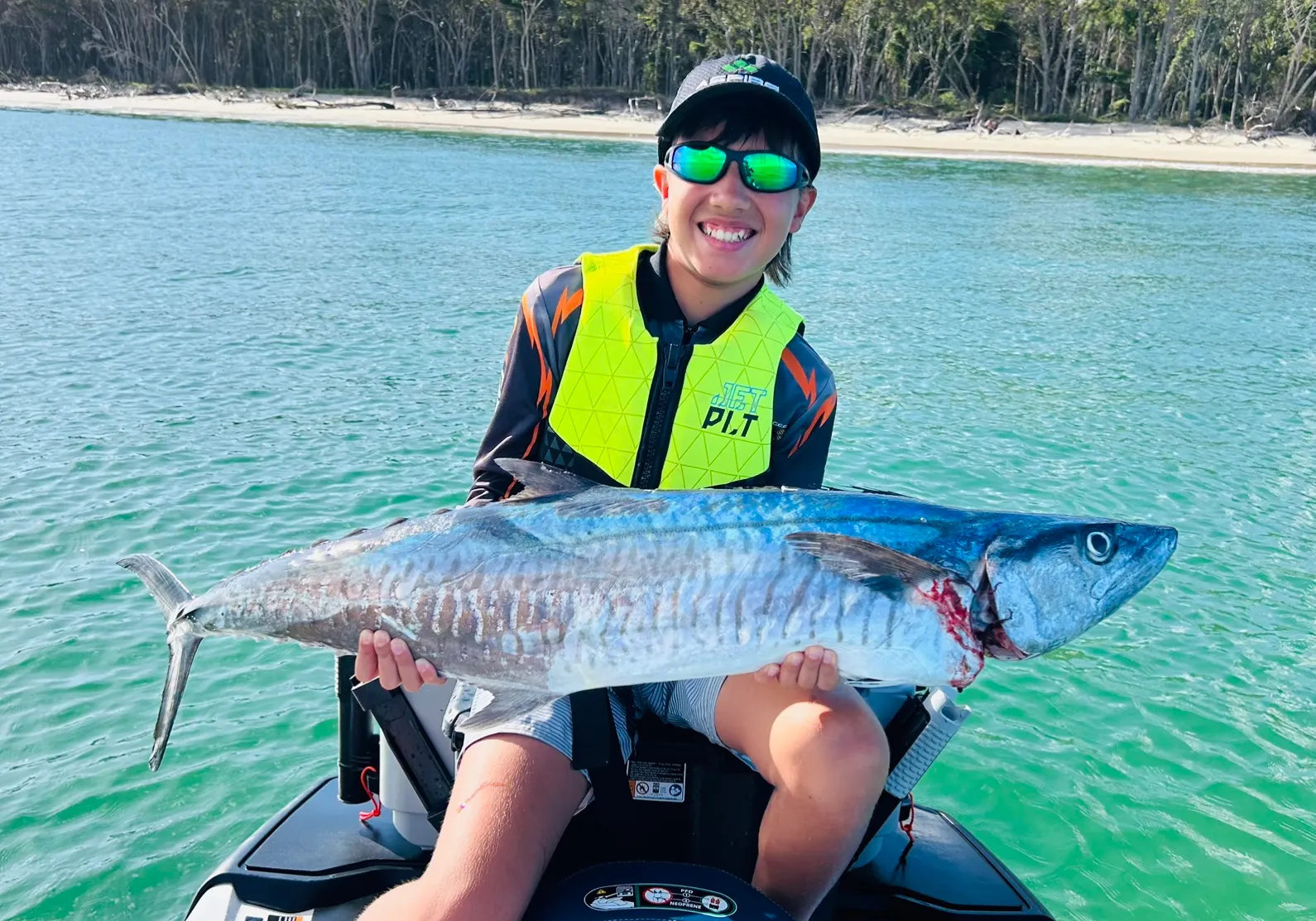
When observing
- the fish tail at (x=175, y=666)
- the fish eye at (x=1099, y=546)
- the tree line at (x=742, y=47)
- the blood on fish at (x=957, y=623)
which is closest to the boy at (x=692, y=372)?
the blood on fish at (x=957, y=623)

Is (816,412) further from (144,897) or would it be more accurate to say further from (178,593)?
(144,897)

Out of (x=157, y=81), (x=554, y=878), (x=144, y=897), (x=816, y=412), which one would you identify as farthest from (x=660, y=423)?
(x=157, y=81)

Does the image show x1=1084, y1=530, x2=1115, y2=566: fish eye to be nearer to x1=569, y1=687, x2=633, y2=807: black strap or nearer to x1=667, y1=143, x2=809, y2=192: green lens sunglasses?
x1=569, y1=687, x2=633, y2=807: black strap

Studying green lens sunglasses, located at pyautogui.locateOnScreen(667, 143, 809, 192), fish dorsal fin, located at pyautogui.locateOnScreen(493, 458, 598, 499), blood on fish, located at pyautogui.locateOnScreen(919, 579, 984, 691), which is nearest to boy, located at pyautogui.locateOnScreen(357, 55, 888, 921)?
green lens sunglasses, located at pyautogui.locateOnScreen(667, 143, 809, 192)

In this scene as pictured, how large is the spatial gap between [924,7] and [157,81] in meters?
65.2

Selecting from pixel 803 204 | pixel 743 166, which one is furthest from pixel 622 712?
pixel 803 204

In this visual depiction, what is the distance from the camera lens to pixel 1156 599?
811 centimetres

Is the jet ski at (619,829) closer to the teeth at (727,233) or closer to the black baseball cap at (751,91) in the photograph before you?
the teeth at (727,233)

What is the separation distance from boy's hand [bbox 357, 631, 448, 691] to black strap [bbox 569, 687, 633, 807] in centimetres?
46

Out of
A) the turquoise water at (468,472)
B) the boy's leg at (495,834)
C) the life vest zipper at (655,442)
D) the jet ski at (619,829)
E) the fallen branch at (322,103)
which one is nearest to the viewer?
the boy's leg at (495,834)

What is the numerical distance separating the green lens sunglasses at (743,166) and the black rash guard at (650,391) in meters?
0.49

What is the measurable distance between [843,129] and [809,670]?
2889 inches

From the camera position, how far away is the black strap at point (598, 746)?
3.25 meters

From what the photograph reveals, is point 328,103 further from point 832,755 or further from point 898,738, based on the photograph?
point 832,755
